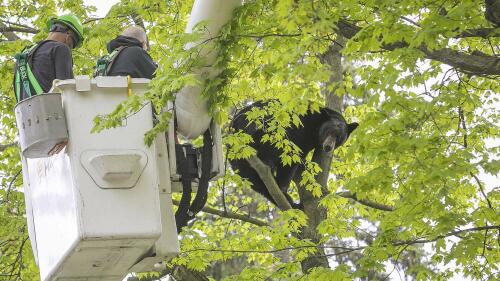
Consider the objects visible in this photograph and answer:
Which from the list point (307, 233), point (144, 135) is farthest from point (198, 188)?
point (307, 233)

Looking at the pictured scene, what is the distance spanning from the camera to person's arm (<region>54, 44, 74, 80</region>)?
7.00 m

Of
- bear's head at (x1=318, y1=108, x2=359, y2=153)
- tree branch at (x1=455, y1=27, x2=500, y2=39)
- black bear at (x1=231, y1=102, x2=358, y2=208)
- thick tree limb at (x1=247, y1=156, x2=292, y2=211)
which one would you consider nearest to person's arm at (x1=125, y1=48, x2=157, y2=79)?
tree branch at (x1=455, y1=27, x2=500, y2=39)

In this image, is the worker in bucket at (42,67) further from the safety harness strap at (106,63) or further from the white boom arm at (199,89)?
the white boom arm at (199,89)

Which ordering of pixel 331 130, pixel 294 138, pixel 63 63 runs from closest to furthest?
pixel 63 63 → pixel 331 130 → pixel 294 138

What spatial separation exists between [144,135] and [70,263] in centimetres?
91

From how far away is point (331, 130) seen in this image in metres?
10.7

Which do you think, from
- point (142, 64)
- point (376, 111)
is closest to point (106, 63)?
point (142, 64)

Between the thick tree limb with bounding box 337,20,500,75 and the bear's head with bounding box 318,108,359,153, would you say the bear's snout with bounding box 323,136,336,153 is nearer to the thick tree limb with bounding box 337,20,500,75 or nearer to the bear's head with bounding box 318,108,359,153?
the bear's head with bounding box 318,108,359,153

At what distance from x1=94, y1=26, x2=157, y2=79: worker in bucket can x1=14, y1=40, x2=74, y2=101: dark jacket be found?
0.82 feet

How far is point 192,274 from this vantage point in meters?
11.0

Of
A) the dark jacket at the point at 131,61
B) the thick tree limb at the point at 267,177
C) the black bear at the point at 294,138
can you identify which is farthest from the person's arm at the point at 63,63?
the black bear at the point at 294,138

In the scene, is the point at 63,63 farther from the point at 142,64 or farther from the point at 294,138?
the point at 294,138

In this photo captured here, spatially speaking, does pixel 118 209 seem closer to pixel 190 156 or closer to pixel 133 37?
pixel 190 156

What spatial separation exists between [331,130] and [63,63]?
4.23 metres
